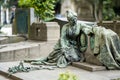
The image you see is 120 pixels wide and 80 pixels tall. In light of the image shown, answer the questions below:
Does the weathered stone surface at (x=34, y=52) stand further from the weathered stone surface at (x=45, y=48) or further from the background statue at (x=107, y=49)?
the background statue at (x=107, y=49)

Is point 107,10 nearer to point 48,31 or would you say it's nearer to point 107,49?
point 48,31

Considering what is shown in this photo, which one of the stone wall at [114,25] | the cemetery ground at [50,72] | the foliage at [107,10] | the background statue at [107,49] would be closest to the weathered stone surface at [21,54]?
the cemetery ground at [50,72]

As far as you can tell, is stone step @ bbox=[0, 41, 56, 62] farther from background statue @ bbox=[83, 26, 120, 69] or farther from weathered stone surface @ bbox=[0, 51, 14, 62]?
background statue @ bbox=[83, 26, 120, 69]

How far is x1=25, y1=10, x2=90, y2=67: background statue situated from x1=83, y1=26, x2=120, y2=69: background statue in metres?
0.79

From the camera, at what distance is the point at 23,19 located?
17547mm

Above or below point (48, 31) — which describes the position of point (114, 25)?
above

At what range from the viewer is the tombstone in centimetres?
1667

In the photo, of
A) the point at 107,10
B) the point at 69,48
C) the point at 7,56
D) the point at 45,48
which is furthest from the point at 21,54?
the point at 107,10

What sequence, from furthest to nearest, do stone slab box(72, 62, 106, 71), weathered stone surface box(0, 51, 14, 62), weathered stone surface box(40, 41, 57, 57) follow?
weathered stone surface box(40, 41, 57, 57) < weathered stone surface box(0, 51, 14, 62) < stone slab box(72, 62, 106, 71)

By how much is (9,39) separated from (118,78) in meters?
9.70

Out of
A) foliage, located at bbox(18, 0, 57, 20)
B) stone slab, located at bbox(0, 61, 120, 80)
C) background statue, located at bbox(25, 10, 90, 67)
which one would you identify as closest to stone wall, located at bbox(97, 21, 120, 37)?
background statue, located at bbox(25, 10, 90, 67)

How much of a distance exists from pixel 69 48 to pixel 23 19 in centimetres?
682

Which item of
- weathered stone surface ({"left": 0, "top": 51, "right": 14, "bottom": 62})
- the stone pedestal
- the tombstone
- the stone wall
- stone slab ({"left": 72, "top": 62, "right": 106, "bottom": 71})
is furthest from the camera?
the tombstone

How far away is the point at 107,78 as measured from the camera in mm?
8820
